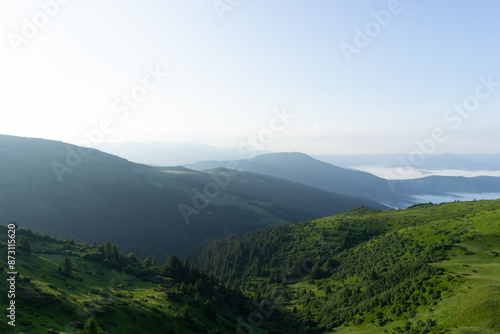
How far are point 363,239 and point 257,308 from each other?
63.9 meters

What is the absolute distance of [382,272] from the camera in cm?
7100

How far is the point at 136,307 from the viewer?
150 ft

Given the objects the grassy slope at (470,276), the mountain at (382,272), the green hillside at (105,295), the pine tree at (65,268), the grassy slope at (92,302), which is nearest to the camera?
the grassy slope at (92,302)

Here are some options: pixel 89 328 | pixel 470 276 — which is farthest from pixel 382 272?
pixel 89 328

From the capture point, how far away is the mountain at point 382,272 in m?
42.1

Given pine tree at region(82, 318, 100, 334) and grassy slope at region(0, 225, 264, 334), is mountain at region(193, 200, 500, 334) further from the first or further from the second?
pine tree at region(82, 318, 100, 334)

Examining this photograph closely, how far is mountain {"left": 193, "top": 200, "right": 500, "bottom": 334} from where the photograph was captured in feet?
138

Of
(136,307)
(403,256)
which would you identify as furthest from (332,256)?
(136,307)

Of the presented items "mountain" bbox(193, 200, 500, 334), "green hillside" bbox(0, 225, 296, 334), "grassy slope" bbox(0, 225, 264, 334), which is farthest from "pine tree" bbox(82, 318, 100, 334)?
"mountain" bbox(193, 200, 500, 334)

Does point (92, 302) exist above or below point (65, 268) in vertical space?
below

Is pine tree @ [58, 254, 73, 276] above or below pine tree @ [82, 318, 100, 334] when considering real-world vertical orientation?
below

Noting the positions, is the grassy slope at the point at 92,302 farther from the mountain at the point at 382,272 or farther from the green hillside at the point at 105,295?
the mountain at the point at 382,272

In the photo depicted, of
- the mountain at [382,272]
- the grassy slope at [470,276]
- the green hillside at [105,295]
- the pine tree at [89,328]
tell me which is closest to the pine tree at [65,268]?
the green hillside at [105,295]

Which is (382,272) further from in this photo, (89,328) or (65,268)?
(65,268)
